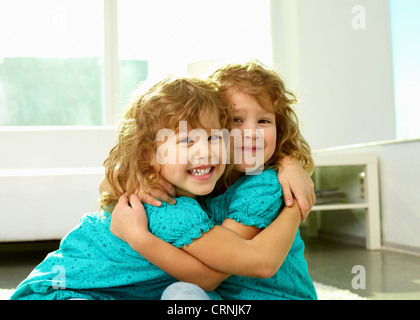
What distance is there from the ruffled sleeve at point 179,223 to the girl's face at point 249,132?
17 centimetres

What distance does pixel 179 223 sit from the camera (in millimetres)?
819

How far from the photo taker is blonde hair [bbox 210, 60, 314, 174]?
98 centimetres

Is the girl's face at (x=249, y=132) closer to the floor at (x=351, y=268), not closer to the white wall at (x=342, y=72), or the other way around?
the floor at (x=351, y=268)

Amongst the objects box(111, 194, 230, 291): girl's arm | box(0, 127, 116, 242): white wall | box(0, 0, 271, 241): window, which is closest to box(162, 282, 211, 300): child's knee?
box(111, 194, 230, 291): girl's arm

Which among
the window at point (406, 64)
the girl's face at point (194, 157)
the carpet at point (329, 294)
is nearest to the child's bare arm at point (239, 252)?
the girl's face at point (194, 157)

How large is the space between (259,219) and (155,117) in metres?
0.27

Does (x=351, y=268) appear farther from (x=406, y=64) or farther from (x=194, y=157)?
(x=406, y=64)

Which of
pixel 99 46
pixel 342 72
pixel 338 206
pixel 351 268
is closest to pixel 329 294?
pixel 351 268

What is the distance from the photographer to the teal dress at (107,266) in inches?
32.8

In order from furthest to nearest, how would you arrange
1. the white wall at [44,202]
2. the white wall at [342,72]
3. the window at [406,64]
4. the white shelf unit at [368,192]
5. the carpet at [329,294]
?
the white wall at [342,72], the window at [406,64], the white shelf unit at [368,192], the white wall at [44,202], the carpet at [329,294]

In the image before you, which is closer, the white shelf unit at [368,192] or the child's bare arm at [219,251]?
the child's bare arm at [219,251]

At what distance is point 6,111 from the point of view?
377cm

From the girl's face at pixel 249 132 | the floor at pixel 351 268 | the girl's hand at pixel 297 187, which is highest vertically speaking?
the girl's face at pixel 249 132

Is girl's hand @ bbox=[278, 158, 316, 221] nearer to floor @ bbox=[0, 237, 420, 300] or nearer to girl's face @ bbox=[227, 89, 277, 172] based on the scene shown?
girl's face @ bbox=[227, 89, 277, 172]
